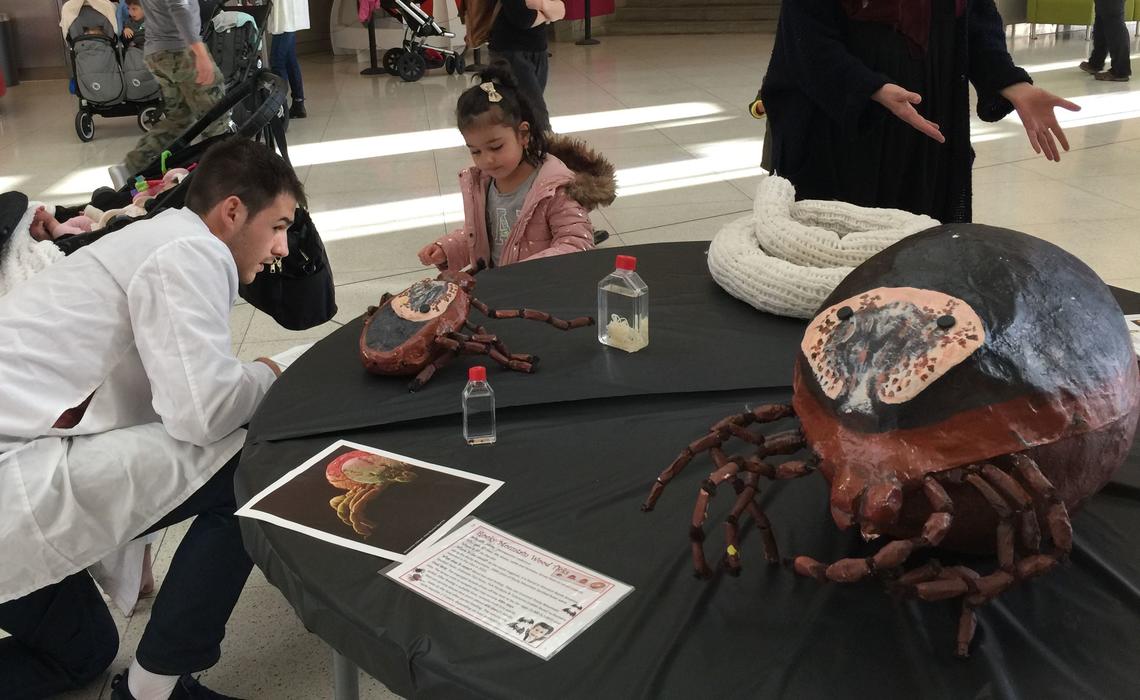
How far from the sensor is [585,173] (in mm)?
2746

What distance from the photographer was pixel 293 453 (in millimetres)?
1452

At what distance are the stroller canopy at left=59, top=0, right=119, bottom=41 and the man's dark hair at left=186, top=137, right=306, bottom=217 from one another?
5293 mm

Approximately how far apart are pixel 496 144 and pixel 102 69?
492 centimetres

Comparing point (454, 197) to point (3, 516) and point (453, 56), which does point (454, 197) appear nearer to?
point (3, 516)

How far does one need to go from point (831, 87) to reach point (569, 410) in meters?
1.02

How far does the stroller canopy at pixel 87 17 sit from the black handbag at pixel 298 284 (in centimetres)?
479

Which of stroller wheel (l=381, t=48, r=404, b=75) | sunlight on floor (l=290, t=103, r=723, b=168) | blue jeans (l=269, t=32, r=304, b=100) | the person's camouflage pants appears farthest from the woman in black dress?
stroller wheel (l=381, t=48, r=404, b=75)

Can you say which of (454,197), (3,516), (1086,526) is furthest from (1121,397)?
(454,197)

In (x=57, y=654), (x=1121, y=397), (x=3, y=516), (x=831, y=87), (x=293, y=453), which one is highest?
A: (x=831, y=87)

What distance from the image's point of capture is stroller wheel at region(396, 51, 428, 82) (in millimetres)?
8898

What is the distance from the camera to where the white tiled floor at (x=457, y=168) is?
2.35 metres

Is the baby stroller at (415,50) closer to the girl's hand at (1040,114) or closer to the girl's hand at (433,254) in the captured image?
the girl's hand at (433,254)

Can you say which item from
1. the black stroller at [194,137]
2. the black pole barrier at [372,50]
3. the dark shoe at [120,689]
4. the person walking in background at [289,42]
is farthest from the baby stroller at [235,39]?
the dark shoe at [120,689]

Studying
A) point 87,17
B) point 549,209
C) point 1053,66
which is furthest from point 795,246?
point 1053,66
